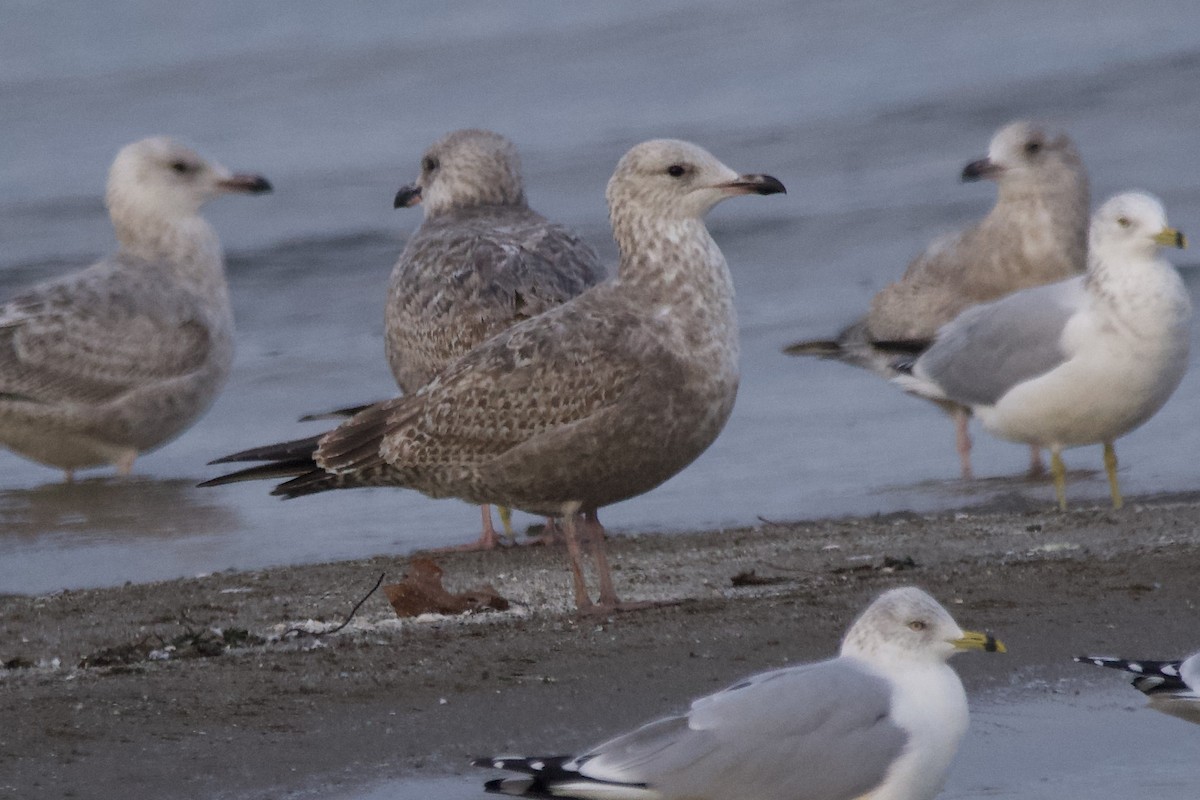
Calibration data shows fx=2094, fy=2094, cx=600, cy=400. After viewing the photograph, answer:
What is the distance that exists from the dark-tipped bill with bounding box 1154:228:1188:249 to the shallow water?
9.65ft

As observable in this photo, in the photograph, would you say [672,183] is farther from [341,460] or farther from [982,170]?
[982,170]

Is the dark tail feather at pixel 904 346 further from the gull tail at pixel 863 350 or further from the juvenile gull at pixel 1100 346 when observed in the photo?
the juvenile gull at pixel 1100 346

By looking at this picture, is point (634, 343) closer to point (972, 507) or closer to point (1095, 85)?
point (972, 507)

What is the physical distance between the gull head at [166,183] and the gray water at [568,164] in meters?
1.12

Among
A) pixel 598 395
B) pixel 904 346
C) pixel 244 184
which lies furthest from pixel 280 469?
pixel 244 184

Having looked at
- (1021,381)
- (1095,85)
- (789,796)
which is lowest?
(789,796)

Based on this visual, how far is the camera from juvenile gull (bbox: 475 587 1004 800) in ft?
12.6

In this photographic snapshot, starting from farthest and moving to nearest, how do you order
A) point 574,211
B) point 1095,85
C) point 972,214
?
point 1095,85 → point 574,211 → point 972,214

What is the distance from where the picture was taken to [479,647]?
16.8 ft

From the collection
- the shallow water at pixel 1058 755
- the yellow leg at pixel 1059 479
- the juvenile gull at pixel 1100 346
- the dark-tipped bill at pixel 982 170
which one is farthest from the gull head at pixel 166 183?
the shallow water at pixel 1058 755

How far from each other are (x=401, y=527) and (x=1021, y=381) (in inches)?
93.7

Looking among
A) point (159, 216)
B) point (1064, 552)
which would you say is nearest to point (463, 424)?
point (1064, 552)

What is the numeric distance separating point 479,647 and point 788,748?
133 cm

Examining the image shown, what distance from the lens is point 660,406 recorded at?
18.7ft
